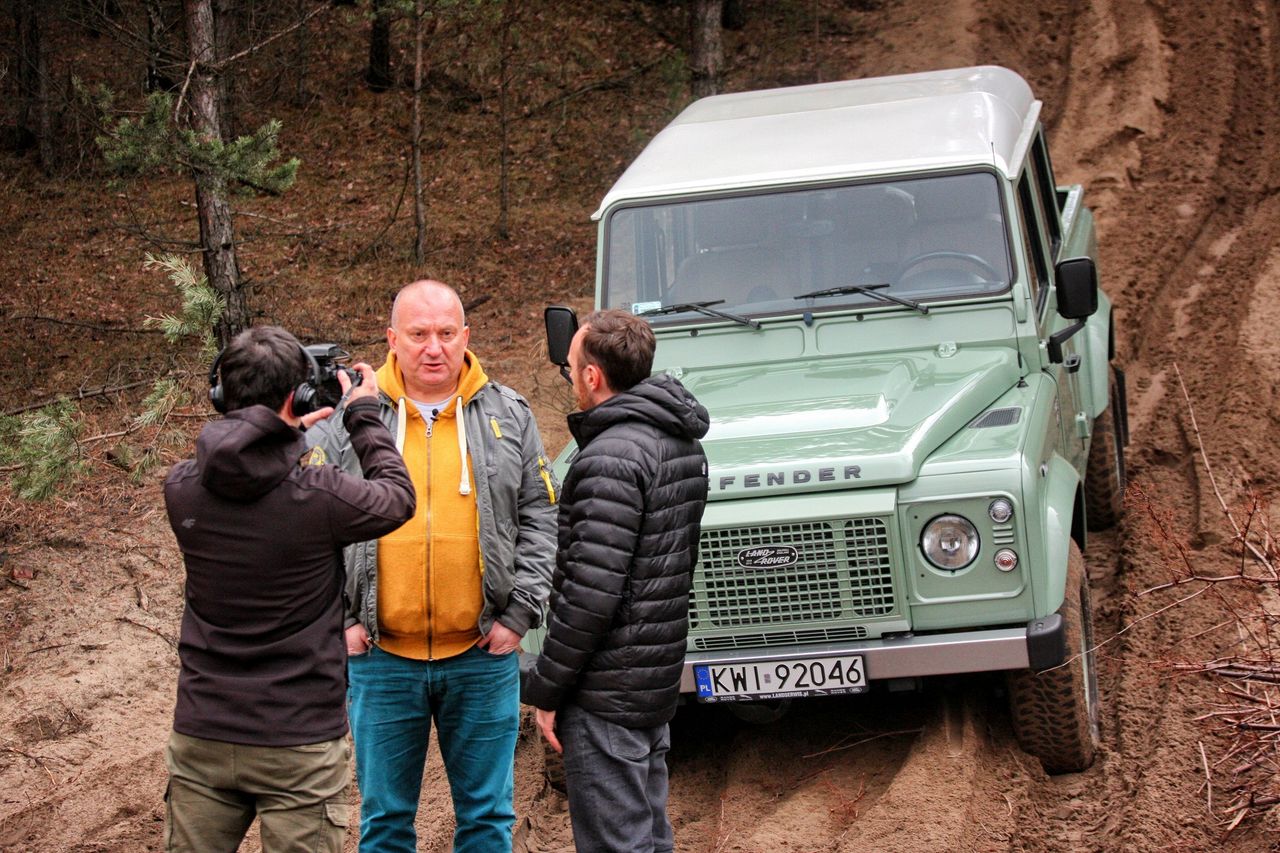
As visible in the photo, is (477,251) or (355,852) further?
(477,251)

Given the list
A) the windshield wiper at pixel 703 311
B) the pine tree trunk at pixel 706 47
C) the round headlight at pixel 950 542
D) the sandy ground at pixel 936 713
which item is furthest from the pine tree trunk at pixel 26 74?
the round headlight at pixel 950 542

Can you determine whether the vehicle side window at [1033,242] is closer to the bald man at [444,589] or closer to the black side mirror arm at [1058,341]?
the black side mirror arm at [1058,341]

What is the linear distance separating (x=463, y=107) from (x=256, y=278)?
5922 mm

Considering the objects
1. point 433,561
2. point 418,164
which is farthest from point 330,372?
point 418,164

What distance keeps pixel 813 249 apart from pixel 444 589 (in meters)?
2.78

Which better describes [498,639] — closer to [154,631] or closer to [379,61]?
[154,631]

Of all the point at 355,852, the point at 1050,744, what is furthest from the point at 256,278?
the point at 1050,744

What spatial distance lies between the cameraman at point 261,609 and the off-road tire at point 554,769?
2.03 meters

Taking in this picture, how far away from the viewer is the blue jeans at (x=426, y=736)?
3.64m

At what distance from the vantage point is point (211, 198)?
8.43 metres

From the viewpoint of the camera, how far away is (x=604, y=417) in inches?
132

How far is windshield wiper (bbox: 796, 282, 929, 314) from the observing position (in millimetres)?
5625

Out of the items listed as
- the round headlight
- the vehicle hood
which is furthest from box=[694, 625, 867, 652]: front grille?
the vehicle hood

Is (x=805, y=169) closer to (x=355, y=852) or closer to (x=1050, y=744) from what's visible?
(x=1050, y=744)
